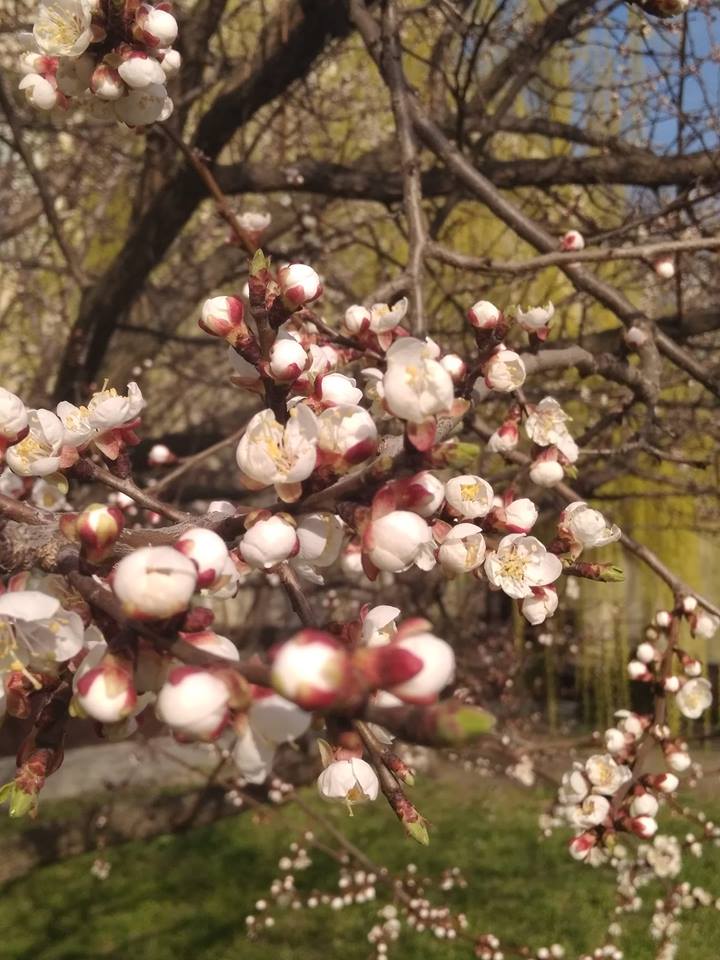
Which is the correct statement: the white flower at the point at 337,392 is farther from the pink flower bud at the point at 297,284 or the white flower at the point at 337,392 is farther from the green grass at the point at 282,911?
the green grass at the point at 282,911

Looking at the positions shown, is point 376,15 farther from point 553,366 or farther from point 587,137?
point 553,366

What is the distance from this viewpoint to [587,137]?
141 inches

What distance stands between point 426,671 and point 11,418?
2.04 ft

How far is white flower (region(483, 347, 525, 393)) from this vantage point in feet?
4.50

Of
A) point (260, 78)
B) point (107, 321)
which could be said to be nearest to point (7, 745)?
point (107, 321)

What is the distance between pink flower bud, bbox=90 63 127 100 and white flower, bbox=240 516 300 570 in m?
0.92

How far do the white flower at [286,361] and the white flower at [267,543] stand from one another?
0.21 meters

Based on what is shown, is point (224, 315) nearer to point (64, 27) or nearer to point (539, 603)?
point (539, 603)

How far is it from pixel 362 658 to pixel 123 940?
492 centimetres

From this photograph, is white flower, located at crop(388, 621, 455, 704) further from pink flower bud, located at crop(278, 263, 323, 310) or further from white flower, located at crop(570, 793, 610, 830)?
white flower, located at crop(570, 793, 610, 830)

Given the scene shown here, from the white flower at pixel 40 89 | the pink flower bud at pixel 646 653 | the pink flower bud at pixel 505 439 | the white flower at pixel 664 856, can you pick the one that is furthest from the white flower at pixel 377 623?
the white flower at pixel 664 856

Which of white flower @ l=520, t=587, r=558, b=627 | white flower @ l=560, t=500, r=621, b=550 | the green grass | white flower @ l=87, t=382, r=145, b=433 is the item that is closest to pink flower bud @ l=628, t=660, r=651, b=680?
white flower @ l=560, t=500, r=621, b=550

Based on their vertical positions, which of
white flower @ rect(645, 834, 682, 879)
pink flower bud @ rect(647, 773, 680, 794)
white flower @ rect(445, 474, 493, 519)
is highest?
white flower @ rect(445, 474, 493, 519)

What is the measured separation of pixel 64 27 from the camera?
1.41 m
